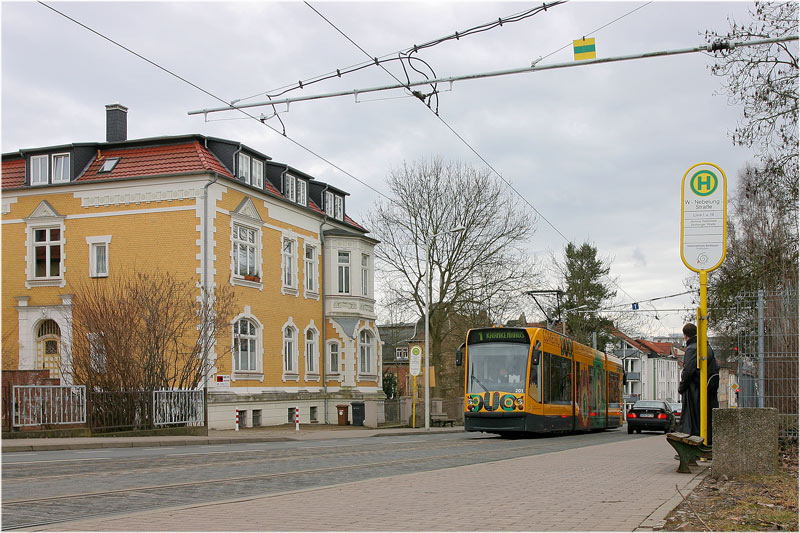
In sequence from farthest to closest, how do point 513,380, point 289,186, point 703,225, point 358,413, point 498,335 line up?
point 289,186 → point 358,413 → point 498,335 → point 513,380 → point 703,225

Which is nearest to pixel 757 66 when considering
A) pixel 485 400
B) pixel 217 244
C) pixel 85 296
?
pixel 485 400

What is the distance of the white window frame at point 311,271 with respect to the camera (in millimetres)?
42031

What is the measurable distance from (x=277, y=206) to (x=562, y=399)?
56.8 ft

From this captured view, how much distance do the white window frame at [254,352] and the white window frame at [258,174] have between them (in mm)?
5473

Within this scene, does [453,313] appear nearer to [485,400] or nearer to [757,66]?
[485,400]

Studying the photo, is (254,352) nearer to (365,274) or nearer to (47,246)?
(47,246)

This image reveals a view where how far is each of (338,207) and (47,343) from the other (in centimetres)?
1670

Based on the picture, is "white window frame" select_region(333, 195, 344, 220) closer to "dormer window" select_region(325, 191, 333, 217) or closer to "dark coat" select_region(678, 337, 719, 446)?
"dormer window" select_region(325, 191, 333, 217)

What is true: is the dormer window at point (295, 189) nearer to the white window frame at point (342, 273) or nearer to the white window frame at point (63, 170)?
the white window frame at point (342, 273)

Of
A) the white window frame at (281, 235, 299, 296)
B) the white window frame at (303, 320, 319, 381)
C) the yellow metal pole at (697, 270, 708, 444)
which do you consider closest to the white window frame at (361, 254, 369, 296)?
the white window frame at (303, 320, 319, 381)

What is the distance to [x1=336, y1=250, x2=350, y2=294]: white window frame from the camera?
4409 cm

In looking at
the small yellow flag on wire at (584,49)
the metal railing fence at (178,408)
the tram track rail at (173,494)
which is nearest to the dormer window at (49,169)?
the metal railing fence at (178,408)

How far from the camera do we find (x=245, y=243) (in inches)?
1453

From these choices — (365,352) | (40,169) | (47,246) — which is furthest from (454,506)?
(365,352)
